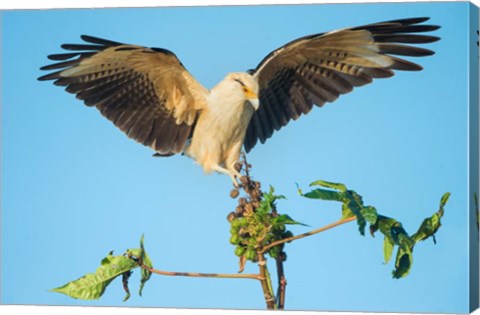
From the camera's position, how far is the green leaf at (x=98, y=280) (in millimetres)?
4711

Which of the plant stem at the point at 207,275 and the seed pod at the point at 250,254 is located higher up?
the seed pod at the point at 250,254

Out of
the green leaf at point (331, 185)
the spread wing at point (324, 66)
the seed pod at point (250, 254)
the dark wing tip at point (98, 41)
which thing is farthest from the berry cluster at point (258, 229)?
the dark wing tip at point (98, 41)

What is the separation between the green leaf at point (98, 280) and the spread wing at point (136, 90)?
640 millimetres

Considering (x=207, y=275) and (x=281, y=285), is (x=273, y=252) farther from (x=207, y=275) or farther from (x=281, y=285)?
(x=207, y=275)

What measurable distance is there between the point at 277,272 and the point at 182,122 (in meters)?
1.01

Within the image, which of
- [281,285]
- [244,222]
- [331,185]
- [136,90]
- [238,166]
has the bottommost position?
[281,285]

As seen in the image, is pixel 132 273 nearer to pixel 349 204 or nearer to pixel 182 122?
pixel 182 122

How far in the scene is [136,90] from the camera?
515 centimetres

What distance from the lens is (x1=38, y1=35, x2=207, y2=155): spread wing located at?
16.5 feet

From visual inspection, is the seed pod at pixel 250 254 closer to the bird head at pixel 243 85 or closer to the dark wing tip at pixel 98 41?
the bird head at pixel 243 85

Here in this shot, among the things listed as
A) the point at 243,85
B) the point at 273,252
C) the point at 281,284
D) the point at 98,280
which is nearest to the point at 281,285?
the point at 281,284

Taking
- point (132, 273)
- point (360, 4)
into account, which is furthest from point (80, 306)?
point (360, 4)

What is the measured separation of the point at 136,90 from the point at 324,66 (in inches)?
35.4

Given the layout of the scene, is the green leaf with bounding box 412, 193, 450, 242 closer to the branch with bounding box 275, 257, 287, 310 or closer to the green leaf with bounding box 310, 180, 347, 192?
the green leaf with bounding box 310, 180, 347, 192
